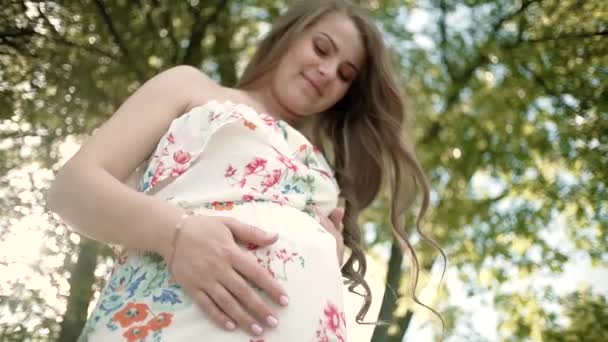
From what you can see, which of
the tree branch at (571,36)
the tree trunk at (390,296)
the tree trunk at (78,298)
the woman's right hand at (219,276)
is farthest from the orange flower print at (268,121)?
the tree branch at (571,36)

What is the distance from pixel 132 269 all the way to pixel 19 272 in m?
1.14

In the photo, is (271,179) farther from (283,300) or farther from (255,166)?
(283,300)

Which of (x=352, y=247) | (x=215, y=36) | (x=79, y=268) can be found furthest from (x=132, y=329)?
(x=215, y=36)

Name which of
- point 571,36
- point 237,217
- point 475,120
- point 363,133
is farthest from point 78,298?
point 571,36

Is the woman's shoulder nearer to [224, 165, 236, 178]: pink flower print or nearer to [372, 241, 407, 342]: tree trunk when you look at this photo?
[224, 165, 236, 178]: pink flower print

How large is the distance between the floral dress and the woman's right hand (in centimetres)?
2

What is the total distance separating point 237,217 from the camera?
1105 millimetres

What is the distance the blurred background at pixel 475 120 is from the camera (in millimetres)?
2938

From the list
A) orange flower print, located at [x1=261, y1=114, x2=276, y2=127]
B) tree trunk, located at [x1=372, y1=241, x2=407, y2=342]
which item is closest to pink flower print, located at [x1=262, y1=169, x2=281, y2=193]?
orange flower print, located at [x1=261, y1=114, x2=276, y2=127]

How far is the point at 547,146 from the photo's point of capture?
4086 millimetres

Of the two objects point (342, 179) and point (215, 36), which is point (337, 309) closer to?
point (342, 179)

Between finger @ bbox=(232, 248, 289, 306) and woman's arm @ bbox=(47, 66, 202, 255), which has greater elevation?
woman's arm @ bbox=(47, 66, 202, 255)

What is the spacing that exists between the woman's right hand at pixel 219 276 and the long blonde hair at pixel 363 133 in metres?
0.56

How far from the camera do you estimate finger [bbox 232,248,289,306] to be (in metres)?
0.99
